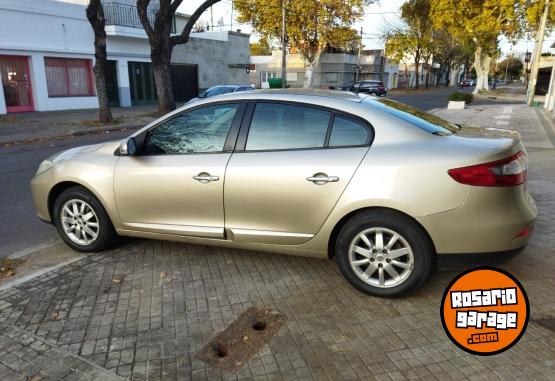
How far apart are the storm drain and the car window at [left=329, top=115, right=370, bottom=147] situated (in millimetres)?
1371

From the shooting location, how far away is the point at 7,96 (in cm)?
1894

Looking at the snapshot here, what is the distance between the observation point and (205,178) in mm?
3699

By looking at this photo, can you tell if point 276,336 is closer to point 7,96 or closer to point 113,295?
point 113,295

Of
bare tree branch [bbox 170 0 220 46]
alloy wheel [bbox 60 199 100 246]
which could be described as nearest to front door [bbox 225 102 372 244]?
alloy wheel [bbox 60 199 100 246]

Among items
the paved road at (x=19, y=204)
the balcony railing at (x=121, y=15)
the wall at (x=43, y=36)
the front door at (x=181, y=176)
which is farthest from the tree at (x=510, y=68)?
the front door at (x=181, y=176)

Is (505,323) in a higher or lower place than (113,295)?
higher

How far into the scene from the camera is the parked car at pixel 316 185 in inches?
123

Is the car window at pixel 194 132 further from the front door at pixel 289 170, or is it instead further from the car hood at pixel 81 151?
the car hood at pixel 81 151

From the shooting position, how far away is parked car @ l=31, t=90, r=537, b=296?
3.12 meters

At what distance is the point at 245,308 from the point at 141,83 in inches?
958

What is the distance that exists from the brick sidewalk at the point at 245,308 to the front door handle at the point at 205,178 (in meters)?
0.84

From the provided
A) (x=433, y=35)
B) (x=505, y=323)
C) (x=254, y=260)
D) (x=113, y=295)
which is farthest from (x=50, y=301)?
(x=433, y=35)

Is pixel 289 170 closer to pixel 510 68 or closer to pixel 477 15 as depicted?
pixel 477 15

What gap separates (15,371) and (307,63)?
139ft
